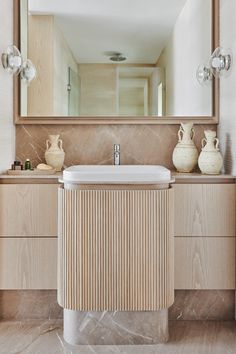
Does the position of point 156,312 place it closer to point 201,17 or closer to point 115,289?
point 115,289

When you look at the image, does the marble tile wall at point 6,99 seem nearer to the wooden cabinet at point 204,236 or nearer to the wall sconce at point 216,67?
the wooden cabinet at point 204,236

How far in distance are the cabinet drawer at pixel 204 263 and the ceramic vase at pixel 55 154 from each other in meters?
0.80

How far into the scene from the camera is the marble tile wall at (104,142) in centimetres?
278

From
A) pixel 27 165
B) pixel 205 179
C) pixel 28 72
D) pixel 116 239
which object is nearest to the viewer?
pixel 116 239

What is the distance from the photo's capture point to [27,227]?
238cm

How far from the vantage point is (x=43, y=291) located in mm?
2490

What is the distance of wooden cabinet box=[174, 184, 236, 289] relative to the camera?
2377mm

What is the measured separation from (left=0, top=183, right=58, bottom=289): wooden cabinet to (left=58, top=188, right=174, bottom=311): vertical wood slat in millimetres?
290

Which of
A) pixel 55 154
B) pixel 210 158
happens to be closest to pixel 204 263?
pixel 210 158

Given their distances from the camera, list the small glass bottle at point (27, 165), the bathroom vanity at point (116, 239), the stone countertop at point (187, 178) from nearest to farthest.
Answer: the bathroom vanity at point (116, 239) → the stone countertop at point (187, 178) → the small glass bottle at point (27, 165)

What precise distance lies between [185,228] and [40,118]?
106 cm

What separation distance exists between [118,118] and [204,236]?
86 centimetres

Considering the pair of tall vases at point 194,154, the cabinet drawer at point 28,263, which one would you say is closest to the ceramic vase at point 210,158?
the pair of tall vases at point 194,154

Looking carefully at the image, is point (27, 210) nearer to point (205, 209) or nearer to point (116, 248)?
point (116, 248)
